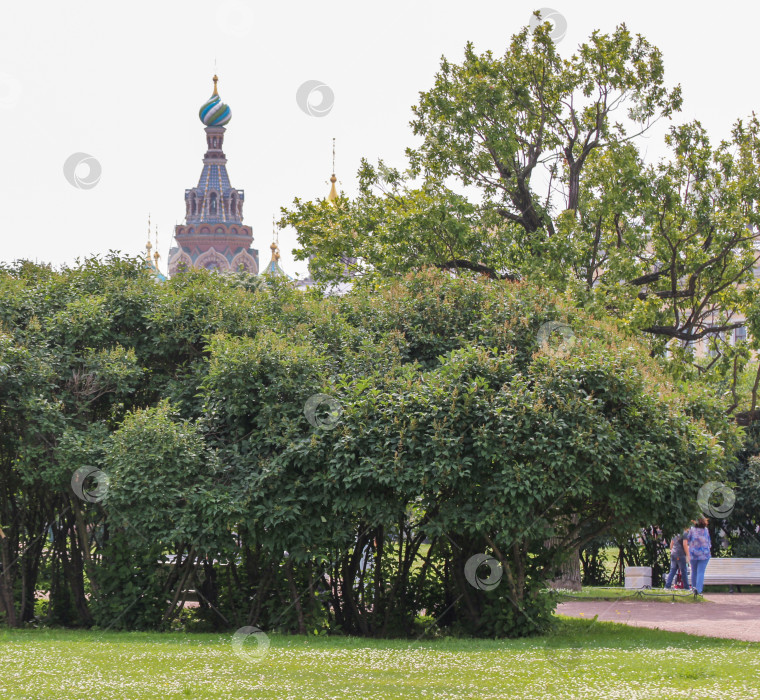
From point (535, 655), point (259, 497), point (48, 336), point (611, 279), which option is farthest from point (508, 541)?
point (611, 279)

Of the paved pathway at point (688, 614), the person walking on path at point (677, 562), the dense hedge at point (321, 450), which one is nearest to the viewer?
the dense hedge at point (321, 450)

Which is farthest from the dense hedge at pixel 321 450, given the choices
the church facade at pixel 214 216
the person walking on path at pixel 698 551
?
the church facade at pixel 214 216

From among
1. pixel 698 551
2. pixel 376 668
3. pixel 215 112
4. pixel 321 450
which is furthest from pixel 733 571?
pixel 215 112

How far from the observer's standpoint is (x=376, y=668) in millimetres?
8531

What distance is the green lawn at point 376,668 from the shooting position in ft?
24.1

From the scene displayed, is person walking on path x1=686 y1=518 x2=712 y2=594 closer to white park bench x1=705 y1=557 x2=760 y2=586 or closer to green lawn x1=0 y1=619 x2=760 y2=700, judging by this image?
white park bench x1=705 y1=557 x2=760 y2=586

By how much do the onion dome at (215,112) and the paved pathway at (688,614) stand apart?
10872 centimetres

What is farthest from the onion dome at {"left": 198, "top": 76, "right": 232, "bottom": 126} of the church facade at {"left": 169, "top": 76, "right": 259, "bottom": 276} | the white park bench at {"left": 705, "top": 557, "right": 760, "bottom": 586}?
the white park bench at {"left": 705, "top": 557, "right": 760, "bottom": 586}

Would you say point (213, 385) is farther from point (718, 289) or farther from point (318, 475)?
point (718, 289)

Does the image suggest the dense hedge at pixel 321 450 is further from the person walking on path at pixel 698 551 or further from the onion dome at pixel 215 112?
the onion dome at pixel 215 112

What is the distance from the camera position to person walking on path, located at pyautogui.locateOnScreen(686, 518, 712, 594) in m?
16.8

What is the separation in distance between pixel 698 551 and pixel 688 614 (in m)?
2.32

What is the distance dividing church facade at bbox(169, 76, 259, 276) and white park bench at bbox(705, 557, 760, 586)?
4012 inches

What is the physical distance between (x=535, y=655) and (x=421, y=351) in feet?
14.9
